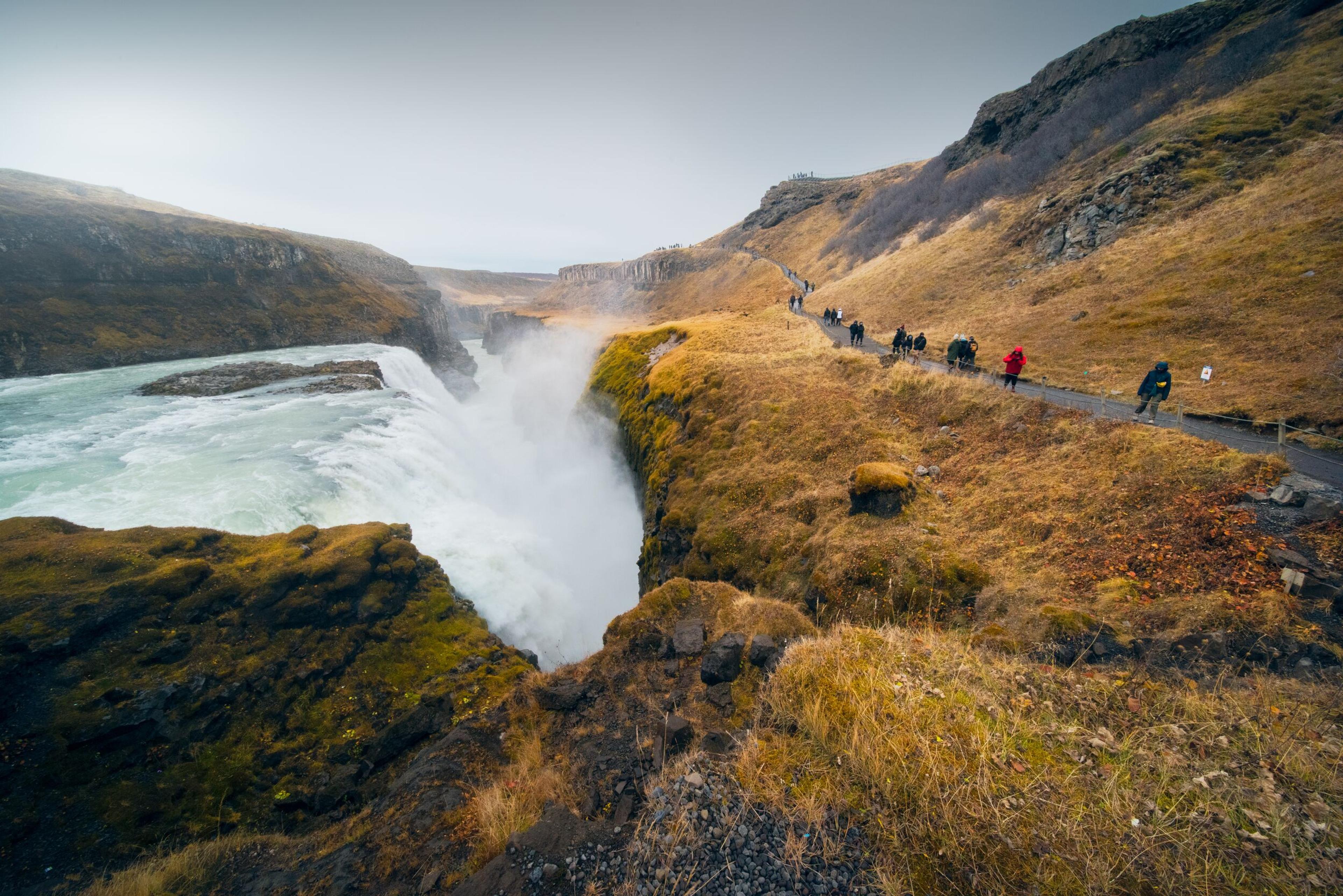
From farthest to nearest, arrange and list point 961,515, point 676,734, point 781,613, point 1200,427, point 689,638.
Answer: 1. point 1200,427
2. point 961,515
3. point 689,638
4. point 781,613
5. point 676,734

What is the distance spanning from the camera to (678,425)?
2256cm

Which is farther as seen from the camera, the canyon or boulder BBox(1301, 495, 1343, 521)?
boulder BBox(1301, 495, 1343, 521)

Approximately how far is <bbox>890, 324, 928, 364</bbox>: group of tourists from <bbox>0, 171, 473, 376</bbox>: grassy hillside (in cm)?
7737

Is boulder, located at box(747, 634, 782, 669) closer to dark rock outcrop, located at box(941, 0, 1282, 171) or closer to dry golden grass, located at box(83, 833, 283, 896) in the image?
dry golden grass, located at box(83, 833, 283, 896)

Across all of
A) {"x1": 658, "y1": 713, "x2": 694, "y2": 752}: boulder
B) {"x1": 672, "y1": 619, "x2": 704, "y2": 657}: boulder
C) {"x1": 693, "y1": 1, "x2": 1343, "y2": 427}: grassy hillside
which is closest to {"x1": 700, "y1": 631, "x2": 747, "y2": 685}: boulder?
{"x1": 672, "y1": 619, "x2": 704, "y2": 657}: boulder

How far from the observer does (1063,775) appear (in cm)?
425

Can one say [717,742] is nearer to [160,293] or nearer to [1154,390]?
[1154,390]

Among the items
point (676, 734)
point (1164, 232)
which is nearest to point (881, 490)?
point (676, 734)

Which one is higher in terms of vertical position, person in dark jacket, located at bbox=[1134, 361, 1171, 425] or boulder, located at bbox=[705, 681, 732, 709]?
person in dark jacket, located at bbox=[1134, 361, 1171, 425]

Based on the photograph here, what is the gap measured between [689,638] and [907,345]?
1932cm

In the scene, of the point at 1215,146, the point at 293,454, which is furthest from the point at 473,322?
the point at 1215,146

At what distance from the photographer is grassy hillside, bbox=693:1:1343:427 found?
1491 centimetres

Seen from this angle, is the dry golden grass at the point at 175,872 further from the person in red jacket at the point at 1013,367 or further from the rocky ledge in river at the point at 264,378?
the rocky ledge in river at the point at 264,378

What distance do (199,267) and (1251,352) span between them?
102 metres
